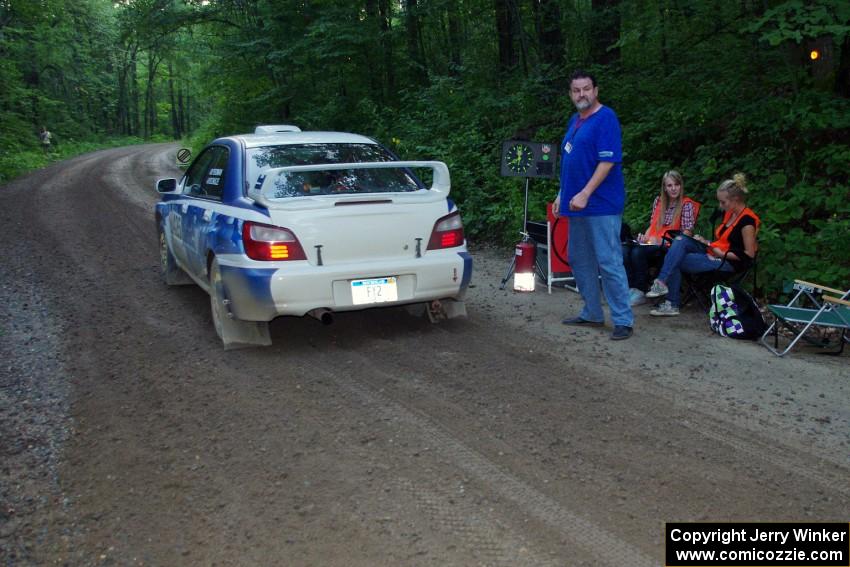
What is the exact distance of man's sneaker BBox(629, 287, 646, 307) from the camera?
7074mm

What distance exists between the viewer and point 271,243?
16.9 feet

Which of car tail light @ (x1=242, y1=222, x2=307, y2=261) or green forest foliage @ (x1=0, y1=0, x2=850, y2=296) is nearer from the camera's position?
car tail light @ (x1=242, y1=222, x2=307, y2=261)

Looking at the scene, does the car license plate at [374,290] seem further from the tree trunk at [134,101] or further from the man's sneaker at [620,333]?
the tree trunk at [134,101]

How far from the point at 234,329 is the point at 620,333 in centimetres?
314

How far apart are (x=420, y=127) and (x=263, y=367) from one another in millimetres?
10868

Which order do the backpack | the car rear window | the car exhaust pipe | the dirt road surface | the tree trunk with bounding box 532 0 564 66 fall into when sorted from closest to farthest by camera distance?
the dirt road surface
the car exhaust pipe
the car rear window
the backpack
the tree trunk with bounding box 532 0 564 66

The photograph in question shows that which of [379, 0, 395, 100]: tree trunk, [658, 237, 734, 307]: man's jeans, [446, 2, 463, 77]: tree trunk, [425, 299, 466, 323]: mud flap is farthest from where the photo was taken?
[446, 2, 463, 77]: tree trunk

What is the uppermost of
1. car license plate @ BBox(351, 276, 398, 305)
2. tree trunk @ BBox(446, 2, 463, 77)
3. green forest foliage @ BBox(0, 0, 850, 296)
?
tree trunk @ BBox(446, 2, 463, 77)

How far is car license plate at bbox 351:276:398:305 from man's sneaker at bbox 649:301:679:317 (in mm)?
2669

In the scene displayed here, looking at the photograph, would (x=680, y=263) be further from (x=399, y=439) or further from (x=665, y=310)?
(x=399, y=439)

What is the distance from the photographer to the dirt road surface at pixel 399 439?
297 centimetres

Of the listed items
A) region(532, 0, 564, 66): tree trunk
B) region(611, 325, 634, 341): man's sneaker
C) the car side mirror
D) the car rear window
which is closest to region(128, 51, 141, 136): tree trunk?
region(532, 0, 564, 66): tree trunk

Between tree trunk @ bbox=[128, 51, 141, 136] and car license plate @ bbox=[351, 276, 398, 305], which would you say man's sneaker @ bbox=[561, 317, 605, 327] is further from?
tree trunk @ bbox=[128, 51, 141, 136]

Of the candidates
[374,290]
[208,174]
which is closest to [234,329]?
[374,290]
